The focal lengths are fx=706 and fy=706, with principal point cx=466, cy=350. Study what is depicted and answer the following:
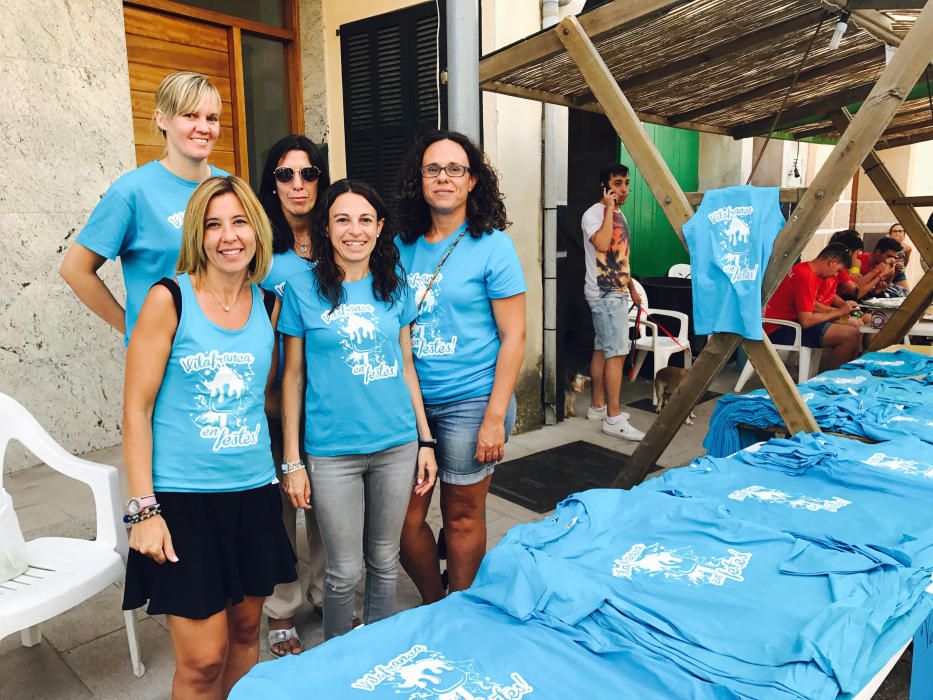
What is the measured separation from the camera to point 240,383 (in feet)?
6.31

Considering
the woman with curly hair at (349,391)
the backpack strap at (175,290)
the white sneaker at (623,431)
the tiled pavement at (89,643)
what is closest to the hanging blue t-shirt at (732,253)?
the tiled pavement at (89,643)

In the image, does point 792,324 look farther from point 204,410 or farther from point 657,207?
point 204,410

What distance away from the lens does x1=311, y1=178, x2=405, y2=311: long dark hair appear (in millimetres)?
2184

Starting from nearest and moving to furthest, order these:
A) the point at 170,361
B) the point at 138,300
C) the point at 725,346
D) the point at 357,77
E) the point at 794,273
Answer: the point at 170,361
the point at 138,300
the point at 725,346
the point at 357,77
the point at 794,273

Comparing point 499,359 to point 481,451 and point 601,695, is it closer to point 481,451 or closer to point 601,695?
point 481,451

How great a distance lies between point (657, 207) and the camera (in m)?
8.75

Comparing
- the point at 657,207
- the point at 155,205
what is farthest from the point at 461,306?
the point at 657,207

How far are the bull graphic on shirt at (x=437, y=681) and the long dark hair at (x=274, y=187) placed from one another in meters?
1.42

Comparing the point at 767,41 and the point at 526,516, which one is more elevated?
the point at 767,41

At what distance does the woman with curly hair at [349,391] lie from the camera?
217cm

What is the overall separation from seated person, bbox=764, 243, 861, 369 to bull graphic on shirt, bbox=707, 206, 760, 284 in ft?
9.91

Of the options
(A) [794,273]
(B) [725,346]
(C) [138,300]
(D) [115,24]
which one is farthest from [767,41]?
(D) [115,24]

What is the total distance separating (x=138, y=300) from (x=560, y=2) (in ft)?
14.3

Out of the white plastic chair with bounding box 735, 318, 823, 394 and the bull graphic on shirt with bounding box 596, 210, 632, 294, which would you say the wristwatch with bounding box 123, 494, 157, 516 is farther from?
the white plastic chair with bounding box 735, 318, 823, 394
